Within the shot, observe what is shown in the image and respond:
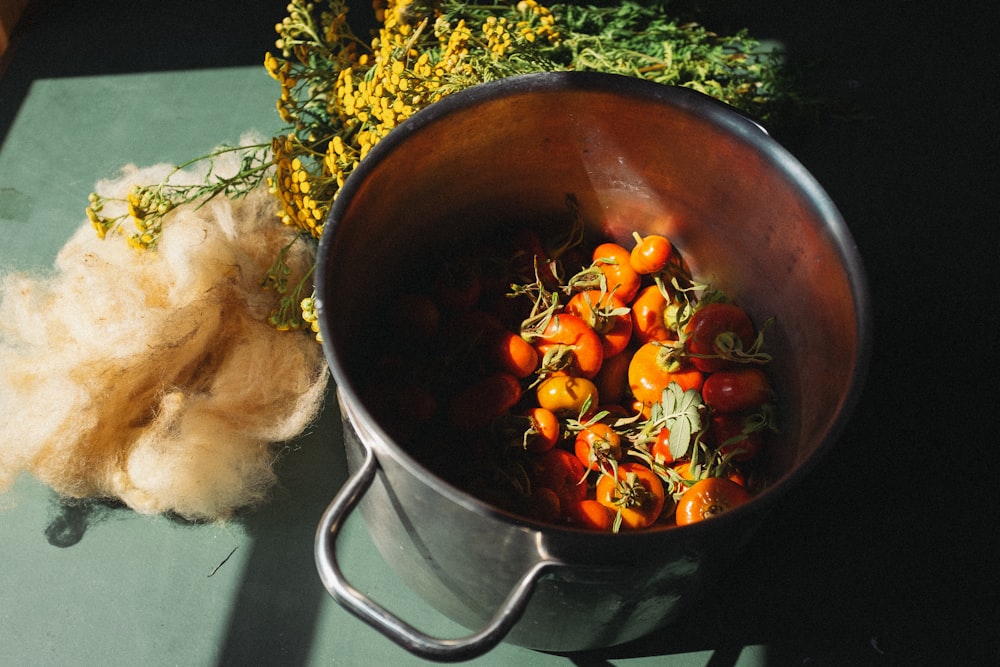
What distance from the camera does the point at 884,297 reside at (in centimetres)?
118

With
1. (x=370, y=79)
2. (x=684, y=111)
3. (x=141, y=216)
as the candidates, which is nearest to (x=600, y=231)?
(x=684, y=111)

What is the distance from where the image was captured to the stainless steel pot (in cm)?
63

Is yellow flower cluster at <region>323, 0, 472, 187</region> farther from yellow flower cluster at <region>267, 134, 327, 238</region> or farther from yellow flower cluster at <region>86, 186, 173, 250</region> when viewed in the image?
yellow flower cluster at <region>86, 186, 173, 250</region>

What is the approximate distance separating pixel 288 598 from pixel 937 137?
4.13 feet

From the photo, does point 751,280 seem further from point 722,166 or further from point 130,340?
point 130,340

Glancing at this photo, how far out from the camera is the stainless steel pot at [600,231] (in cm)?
63

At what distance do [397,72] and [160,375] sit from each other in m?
0.48

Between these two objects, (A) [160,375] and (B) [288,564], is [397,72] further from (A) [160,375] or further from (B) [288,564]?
(B) [288,564]

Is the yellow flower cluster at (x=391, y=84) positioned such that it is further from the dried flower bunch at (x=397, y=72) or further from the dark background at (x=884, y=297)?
the dark background at (x=884, y=297)

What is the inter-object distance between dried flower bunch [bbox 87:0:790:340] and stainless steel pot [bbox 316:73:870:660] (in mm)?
149

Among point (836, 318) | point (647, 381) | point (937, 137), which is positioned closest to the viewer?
point (836, 318)

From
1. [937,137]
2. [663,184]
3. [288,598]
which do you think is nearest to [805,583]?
[663,184]

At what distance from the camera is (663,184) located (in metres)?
0.96

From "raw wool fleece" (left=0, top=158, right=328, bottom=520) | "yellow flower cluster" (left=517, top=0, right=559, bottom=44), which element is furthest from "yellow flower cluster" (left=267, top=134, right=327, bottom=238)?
"yellow flower cluster" (left=517, top=0, right=559, bottom=44)
